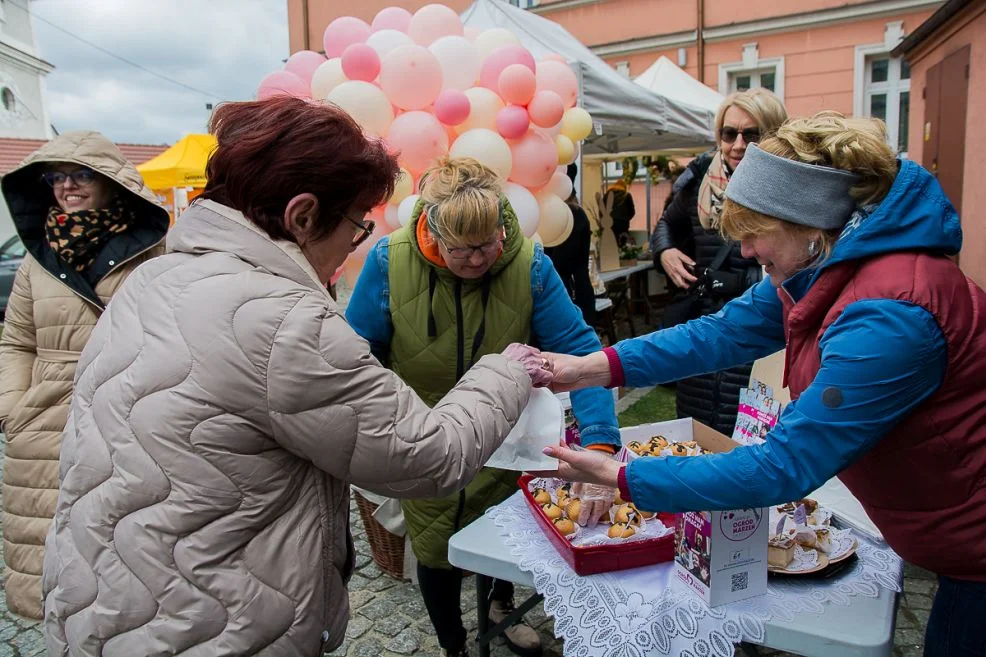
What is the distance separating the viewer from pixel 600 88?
18.4 feet

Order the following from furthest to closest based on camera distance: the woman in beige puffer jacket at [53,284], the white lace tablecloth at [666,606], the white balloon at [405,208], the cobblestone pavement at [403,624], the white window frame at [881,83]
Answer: the white window frame at [881,83] < the white balloon at [405,208] < the cobblestone pavement at [403,624] < the woman in beige puffer jacket at [53,284] < the white lace tablecloth at [666,606]

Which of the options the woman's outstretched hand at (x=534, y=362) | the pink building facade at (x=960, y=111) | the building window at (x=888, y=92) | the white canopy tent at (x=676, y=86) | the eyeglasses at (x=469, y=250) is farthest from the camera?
the building window at (x=888, y=92)

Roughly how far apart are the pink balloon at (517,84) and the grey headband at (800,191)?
7.88ft

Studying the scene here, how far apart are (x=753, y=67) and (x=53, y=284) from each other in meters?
14.0

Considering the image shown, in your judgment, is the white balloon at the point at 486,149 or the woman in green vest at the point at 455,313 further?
the white balloon at the point at 486,149

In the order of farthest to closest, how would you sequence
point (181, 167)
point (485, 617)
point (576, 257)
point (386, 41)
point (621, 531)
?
point (181, 167) → point (576, 257) → point (386, 41) → point (485, 617) → point (621, 531)

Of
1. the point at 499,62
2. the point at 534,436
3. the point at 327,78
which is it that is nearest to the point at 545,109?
the point at 499,62

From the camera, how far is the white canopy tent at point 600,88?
18.3 ft

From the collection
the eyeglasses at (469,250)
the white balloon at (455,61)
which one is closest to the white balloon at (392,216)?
the white balloon at (455,61)

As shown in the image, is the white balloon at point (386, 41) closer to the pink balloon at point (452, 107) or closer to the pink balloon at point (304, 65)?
the pink balloon at point (304, 65)

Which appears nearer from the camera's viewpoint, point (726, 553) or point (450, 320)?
point (726, 553)

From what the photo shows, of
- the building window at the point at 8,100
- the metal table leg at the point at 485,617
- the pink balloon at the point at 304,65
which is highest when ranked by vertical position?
the building window at the point at 8,100

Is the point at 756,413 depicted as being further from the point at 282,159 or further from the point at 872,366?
the point at 282,159

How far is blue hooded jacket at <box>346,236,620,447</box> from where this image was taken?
2271mm
